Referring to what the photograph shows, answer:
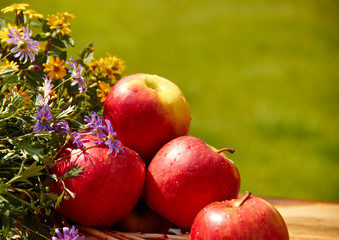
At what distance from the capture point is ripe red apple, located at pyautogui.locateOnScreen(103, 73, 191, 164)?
1427 mm

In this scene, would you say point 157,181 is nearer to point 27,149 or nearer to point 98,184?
point 98,184

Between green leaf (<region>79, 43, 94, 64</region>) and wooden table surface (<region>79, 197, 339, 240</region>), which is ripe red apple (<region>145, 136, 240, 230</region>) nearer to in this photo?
wooden table surface (<region>79, 197, 339, 240</region>)

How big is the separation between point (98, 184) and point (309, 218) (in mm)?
831

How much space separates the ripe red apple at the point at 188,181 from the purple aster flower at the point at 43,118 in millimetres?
337

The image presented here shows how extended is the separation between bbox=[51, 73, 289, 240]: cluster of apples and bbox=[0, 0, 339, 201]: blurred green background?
192cm

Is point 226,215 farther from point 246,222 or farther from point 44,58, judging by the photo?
point 44,58

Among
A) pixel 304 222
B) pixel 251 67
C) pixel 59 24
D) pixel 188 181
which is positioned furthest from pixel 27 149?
pixel 251 67

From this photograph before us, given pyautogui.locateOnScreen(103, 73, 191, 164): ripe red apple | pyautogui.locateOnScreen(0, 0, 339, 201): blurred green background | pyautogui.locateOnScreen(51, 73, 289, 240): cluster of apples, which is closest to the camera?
pyautogui.locateOnScreen(51, 73, 289, 240): cluster of apples

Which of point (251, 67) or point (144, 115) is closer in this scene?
point (144, 115)

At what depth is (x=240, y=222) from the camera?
1142mm

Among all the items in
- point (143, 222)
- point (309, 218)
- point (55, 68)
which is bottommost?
point (309, 218)

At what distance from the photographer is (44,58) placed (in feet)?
4.90

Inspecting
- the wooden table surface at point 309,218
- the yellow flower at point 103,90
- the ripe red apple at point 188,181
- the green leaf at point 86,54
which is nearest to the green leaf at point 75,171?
the ripe red apple at point 188,181

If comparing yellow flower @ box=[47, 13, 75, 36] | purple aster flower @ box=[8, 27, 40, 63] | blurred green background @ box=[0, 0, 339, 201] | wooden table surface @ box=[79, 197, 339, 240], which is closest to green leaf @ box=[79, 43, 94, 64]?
yellow flower @ box=[47, 13, 75, 36]
